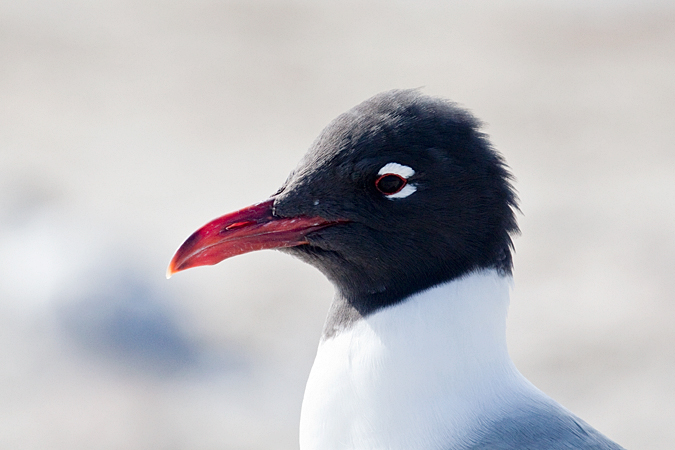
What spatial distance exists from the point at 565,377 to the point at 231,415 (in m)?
2.15

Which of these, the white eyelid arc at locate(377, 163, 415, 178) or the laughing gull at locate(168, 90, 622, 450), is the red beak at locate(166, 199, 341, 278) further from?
the white eyelid arc at locate(377, 163, 415, 178)

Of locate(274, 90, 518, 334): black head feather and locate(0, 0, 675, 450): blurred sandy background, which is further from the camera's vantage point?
→ locate(0, 0, 675, 450): blurred sandy background

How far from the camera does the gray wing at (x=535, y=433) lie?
1973mm

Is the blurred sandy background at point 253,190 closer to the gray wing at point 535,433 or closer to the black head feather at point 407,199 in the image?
the black head feather at point 407,199

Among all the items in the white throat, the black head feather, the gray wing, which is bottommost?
the gray wing

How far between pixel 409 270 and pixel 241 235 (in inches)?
16.6

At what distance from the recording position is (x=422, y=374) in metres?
1.99

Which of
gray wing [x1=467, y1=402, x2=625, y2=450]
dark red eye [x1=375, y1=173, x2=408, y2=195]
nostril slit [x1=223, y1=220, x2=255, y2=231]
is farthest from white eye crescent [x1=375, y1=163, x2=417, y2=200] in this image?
gray wing [x1=467, y1=402, x2=625, y2=450]

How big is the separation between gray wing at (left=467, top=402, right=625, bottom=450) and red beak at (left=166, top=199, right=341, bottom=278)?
0.63 metres

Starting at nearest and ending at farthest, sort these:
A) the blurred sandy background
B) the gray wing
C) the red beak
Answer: the gray wing < the red beak < the blurred sandy background

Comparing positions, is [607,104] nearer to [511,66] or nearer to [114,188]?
[511,66]

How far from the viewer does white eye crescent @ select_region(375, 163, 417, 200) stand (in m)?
2.05

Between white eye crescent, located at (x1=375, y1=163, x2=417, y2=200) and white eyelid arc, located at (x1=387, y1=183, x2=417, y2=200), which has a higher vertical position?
white eye crescent, located at (x1=375, y1=163, x2=417, y2=200)

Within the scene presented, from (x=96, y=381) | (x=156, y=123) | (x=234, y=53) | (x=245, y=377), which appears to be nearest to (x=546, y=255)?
(x=245, y=377)
